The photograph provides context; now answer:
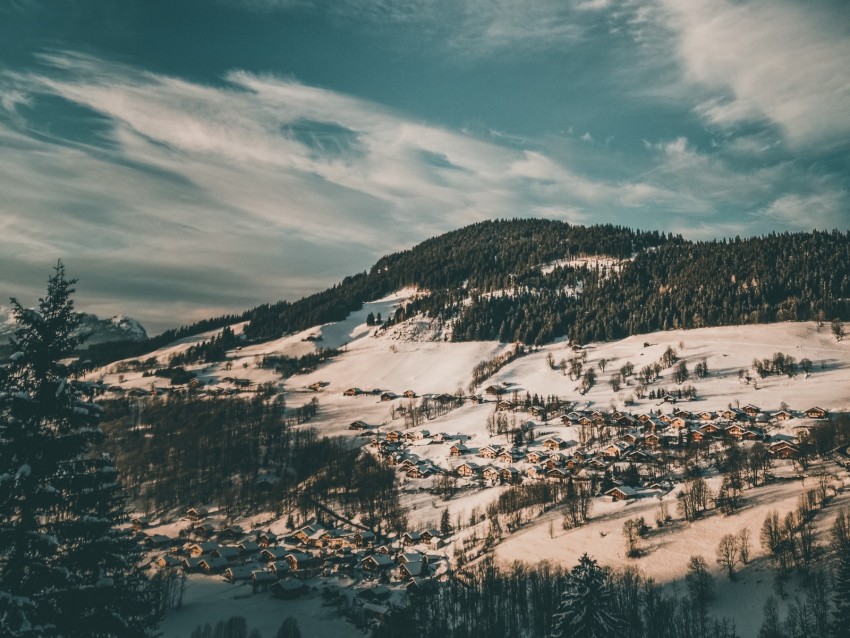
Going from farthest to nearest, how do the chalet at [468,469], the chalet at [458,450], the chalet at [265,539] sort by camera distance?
1. the chalet at [458,450]
2. the chalet at [468,469]
3. the chalet at [265,539]

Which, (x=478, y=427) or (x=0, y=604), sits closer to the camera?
(x=0, y=604)

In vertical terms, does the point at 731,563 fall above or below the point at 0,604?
below

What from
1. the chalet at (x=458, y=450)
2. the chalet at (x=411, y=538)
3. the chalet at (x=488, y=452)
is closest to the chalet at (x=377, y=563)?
the chalet at (x=411, y=538)

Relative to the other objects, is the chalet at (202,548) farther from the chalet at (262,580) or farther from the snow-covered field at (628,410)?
the chalet at (262,580)

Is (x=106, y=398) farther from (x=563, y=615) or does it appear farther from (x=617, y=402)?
(x=563, y=615)

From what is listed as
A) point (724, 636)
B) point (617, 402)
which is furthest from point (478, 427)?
point (724, 636)

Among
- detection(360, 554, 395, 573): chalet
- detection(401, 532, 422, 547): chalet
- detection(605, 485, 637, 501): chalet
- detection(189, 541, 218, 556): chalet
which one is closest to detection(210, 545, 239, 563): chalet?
detection(189, 541, 218, 556): chalet
